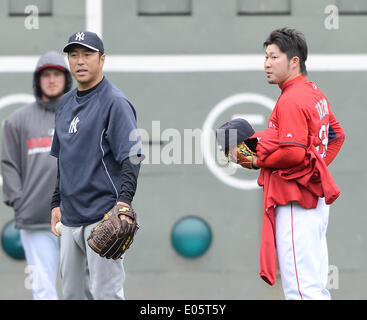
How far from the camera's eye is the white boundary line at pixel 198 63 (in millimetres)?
7195

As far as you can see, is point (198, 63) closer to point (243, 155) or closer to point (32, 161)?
point (32, 161)

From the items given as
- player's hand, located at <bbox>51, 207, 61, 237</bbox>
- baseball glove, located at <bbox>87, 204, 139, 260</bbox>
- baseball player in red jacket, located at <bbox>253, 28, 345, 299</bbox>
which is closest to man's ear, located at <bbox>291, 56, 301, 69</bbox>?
baseball player in red jacket, located at <bbox>253, 28, 345, 299</bbox>

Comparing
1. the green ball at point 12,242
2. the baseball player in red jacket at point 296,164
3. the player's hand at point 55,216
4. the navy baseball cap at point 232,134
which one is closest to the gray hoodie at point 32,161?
the green ball at point 12,242

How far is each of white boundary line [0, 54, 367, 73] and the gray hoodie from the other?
962 mm

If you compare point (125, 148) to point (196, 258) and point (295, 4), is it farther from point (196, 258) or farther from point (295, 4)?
point (295, 4)

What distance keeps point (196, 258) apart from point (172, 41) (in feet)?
6.53

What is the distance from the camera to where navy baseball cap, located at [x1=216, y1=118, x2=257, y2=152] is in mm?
4633

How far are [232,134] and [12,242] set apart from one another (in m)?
3.14

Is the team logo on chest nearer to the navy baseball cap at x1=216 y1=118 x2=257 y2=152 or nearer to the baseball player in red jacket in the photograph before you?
the navy baseball cap at x1=216 y1=118 x2=257 y2=152

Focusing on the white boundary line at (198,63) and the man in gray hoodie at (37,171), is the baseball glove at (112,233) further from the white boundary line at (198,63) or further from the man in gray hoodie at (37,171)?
the white boundary line at (198,63)

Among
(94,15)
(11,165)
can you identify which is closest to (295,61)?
(11,165)

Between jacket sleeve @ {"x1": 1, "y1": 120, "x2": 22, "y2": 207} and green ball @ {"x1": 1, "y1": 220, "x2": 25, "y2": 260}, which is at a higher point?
jacket sleeve @ {"x1": 1, "y1": 120, "x2": 22, "y2": 207}

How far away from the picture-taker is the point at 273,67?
15.2 feet

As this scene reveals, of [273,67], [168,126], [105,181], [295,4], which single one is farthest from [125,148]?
[295,4]
